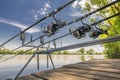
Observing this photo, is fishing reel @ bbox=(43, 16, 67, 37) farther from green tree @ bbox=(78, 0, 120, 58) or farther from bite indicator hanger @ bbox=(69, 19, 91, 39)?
green tree @ bbox=(78, 0, 120, 58)

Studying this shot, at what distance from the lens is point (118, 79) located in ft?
9.43

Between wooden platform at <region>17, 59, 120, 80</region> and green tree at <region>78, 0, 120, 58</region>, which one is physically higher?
green tree at <region>78, 0, 120, 58</region>

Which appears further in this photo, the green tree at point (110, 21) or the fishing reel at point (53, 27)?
the green tree at point (110, 21)

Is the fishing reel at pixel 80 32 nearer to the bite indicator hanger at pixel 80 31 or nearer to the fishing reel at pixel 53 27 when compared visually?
the bite indicator hanger at pixel 80 31

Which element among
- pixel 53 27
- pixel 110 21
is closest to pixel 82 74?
pixel 53 27


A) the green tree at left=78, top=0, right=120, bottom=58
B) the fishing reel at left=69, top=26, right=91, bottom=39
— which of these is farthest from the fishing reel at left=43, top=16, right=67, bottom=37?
the green tree at left=78, top=0, right=120, bottom=58

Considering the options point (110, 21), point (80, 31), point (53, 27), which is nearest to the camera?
point (53, 27)

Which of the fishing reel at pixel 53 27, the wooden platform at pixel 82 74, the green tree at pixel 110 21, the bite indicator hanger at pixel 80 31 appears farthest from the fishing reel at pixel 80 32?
the green tree at pixel 110 21

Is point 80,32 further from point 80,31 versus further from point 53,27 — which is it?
point 53,27

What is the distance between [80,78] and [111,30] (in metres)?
23.7

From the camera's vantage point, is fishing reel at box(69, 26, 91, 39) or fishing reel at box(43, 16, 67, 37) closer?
fishing reel at box(43, 16, 67, 37)

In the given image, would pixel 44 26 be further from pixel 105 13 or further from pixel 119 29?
pixel 105 13

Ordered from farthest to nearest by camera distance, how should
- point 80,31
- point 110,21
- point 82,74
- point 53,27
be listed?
point 110,21 < point 80,31 < point 53,27 < point 82,74

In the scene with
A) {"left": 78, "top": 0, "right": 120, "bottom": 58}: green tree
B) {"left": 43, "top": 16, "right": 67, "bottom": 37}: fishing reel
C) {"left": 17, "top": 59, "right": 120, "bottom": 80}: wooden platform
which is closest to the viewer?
{"left": 17, "top": 59, "right": 120, "bottom": 80}: wooden platform
